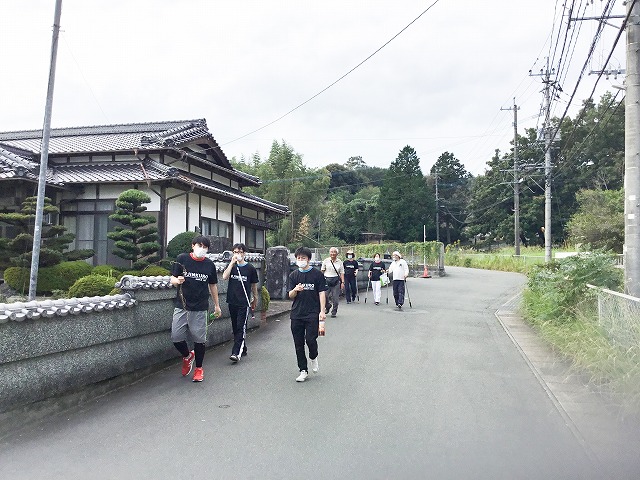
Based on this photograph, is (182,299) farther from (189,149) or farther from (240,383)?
(189,149)

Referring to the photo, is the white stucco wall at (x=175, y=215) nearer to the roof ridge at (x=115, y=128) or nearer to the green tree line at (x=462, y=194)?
the roof ridge at (x=115, y=128)

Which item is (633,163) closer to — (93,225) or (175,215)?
(175,215)

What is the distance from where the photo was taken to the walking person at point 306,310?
274 inches

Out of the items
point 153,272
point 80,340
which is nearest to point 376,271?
point 153,272

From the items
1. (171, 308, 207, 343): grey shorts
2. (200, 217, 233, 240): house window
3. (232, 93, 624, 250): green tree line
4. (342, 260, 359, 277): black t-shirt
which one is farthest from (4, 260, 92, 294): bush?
(232, 93, 624, 250): green tree line

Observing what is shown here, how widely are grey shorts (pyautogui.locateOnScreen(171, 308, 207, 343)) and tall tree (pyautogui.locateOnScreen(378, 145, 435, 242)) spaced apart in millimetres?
53008

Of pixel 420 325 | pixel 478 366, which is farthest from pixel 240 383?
pixel 420 325

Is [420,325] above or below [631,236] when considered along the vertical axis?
below

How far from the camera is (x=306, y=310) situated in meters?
7.01

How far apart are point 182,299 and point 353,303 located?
10251 millimetres

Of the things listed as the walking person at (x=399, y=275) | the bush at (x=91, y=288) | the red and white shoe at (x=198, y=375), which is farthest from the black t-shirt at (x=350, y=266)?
the red and white shoe at (x=198, y=375)

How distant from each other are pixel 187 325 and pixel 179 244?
406 inches

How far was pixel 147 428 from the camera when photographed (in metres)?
5.05

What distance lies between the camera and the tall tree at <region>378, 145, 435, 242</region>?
59.0 metres
